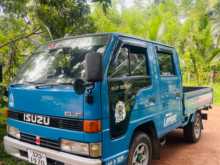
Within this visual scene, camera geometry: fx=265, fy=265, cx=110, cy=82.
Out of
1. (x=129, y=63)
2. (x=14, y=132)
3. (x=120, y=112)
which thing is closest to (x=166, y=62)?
(x=129, y=63)

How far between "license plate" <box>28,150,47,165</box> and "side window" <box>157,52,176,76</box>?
2392 mm

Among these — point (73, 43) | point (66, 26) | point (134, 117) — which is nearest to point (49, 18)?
point (66, 26)

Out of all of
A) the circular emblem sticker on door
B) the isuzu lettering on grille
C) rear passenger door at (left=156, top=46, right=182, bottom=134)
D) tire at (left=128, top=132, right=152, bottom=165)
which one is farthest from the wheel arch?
the isuzu lettering on grille

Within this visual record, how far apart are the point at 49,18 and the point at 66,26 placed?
0.55m

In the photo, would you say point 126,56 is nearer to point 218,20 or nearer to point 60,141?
point 60,141

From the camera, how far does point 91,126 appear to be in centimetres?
307

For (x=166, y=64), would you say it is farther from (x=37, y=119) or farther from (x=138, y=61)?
(x=37, y=119)

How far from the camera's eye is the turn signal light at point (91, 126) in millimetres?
3066

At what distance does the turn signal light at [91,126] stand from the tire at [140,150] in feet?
2.73

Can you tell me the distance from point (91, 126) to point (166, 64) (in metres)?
2.50

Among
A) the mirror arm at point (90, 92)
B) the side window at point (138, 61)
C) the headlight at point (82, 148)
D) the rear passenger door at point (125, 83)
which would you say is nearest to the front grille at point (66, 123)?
the headlight at point (82, 148)

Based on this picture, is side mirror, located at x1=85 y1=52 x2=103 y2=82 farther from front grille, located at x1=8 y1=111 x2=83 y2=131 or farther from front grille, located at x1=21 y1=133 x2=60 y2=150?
front grille, located at x1=21 y1=133 x2=60 y2=150

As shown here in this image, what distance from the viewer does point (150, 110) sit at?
13.4 ft

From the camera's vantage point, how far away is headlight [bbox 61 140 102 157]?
10.1ft
